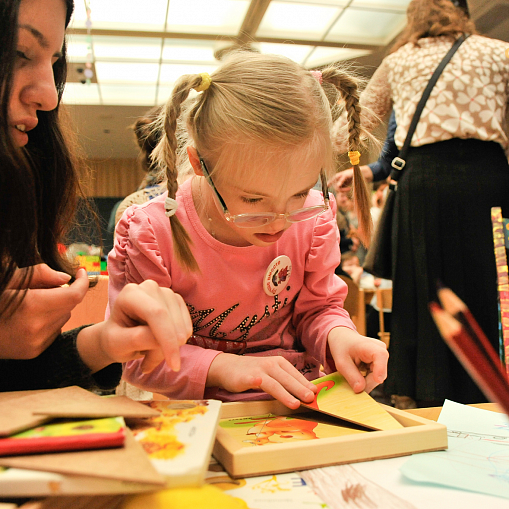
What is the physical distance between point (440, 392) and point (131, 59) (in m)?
4.61

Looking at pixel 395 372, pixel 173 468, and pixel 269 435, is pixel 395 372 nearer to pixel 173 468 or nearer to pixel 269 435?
pixel 269 435

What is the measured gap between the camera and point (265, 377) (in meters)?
0.60

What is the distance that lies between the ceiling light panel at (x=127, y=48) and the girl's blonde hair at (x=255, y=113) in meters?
4.04

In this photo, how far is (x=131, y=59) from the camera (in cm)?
490

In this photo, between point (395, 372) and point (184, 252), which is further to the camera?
point (395, 372)

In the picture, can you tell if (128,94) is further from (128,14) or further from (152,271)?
(152,271)

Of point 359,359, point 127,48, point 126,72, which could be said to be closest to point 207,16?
point 127,48

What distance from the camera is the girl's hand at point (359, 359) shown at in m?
0.63

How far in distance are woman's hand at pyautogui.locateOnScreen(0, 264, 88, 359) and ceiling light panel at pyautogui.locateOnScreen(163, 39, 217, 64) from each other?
14.1ft

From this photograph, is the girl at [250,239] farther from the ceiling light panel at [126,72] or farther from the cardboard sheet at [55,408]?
the ceiling light panel at [126,72]

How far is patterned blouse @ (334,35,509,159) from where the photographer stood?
1310 mm

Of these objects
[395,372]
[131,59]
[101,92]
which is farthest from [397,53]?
[101,92]

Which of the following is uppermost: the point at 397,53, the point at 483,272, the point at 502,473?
the point at 397,53

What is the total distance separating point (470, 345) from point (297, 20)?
14.1ft
